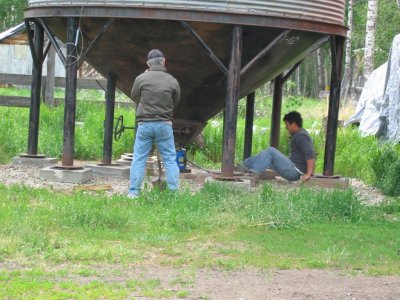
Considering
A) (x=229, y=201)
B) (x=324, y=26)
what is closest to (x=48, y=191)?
(x=229, y=201)

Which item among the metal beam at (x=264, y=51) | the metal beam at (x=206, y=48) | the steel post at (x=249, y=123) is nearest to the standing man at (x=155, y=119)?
the metal beam at (x=206, y=48)

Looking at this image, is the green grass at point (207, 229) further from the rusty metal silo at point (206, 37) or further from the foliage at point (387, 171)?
the rusty metal silo at point (206, 37)

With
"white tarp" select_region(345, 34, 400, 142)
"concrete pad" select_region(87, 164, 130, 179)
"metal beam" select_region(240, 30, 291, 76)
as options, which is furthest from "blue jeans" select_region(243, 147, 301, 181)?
Answer: "white tarp" select_region(345, 34, 400, 142)

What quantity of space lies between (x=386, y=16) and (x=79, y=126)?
2231 centimetres

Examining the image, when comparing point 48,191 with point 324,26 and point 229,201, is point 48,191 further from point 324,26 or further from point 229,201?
point 324,26

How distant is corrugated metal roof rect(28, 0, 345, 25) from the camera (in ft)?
37.1

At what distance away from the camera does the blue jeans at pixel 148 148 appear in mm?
10680

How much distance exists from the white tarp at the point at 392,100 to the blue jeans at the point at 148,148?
32.0ft

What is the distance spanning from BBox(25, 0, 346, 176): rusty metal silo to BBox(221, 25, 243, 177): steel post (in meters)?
0.01

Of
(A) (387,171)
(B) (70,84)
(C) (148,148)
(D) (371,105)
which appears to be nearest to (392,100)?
(D) (371,105)

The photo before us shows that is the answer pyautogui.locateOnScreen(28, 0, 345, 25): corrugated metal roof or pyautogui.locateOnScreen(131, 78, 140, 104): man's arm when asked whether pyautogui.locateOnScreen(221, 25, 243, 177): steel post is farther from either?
pyautogui.locateOnScreen(131, 78, 140, 104): man's arm

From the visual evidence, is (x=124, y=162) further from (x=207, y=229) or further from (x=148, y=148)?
(x=207, y=229)

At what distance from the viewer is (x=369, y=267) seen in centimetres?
766

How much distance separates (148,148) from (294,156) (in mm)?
2933
